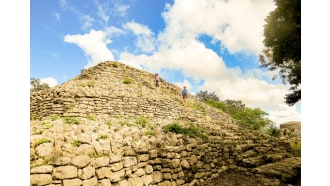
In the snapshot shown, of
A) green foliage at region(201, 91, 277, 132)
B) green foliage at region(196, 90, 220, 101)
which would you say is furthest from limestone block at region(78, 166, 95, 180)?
green foliage at region(196, 90, 220, 101)

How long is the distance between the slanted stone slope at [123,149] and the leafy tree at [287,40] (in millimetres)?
2745

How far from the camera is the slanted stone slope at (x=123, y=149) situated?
15.2 feet

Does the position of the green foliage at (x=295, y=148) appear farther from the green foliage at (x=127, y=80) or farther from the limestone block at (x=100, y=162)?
the green foliage at (x=127, y=80)

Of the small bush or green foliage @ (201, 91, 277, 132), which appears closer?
the small bush

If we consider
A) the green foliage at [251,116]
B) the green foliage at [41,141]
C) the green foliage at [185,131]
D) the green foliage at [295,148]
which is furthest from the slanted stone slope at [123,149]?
the green foliage at [251,116]

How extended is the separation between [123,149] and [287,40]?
505cm

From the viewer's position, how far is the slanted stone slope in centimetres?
464

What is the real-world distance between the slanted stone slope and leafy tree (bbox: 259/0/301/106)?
9.01 feet

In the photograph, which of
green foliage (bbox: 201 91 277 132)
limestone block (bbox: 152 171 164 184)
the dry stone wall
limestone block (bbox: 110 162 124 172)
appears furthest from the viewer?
green foliage (bbox: 201 91 277 132)

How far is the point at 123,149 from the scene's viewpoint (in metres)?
5.84

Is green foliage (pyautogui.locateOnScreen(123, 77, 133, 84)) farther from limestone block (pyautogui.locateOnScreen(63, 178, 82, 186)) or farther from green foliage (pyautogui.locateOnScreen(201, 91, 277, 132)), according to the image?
green foliage (pyautogui.locateOnScreen(201, 91, 277, 132))

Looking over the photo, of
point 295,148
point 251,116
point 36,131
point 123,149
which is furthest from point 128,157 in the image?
point 251,116

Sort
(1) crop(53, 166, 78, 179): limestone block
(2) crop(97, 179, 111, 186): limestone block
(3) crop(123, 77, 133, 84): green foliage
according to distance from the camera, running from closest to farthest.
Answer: (1) crop(53, 166, 78, 179): limestone block → (2) crop(97, 179, 111, 186): limestone block → (3) crop(123, 77, 133, 84): green foliage
